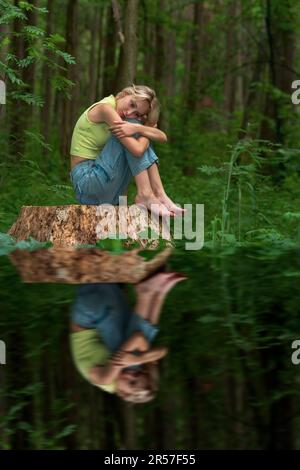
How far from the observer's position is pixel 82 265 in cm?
506

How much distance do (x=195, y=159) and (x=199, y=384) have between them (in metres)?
19.8

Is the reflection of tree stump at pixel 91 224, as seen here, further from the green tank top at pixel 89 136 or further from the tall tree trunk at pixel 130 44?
the tall tree trunk at pixel 130 44

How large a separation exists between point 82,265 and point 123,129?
6.59 ft

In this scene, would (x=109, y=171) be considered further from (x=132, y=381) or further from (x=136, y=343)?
(x=132, y=381)

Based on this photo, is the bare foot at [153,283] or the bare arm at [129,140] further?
the bare arm at [129,140]

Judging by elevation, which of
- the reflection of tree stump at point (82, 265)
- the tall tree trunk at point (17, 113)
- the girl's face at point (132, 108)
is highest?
the tall tree trunk at point (17, 113)

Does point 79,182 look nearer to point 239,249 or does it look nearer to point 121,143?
point 121,143

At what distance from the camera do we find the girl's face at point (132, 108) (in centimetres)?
704

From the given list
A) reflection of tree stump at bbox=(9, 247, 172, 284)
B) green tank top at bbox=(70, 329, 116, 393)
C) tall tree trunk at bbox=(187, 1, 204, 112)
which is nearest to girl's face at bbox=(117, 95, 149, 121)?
reflection of tree stump at bbox=(9, 247, 172, 284)

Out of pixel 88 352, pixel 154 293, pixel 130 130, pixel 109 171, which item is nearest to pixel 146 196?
pixel 109 171

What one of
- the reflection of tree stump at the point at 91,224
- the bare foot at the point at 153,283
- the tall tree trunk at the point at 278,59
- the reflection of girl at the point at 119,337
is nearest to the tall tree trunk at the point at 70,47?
the tall tree trunk at the point at 278,59

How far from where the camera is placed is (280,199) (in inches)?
524
